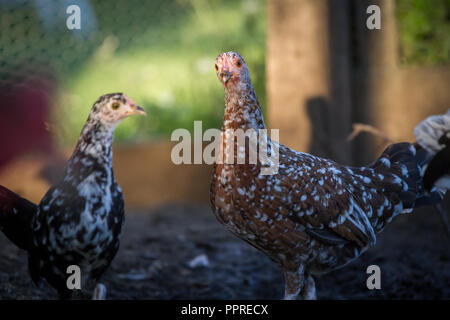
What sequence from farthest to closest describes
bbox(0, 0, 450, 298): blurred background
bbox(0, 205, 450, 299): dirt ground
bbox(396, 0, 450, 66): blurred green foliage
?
bbox(396, 0, 450, 66): blurred green foliage → bbox(0, 0, 450, 298): blurred background → bbox(0, 205, 450, 299): dirt ground

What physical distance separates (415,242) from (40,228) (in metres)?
2.73

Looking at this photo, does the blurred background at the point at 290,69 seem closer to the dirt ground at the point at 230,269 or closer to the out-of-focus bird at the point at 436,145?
the dirt ground at the point at 230,269

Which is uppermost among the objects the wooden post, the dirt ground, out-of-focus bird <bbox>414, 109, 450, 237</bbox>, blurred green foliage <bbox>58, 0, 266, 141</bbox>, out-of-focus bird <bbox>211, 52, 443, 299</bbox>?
blurred green foliage <bbox>58, 0, 266, 141</bbox>

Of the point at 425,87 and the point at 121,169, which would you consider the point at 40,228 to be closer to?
the point at 121,169

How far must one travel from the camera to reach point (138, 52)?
4.79 m

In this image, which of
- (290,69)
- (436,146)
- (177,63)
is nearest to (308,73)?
(290,69)

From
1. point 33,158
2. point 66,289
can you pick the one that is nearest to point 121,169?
point 33,158

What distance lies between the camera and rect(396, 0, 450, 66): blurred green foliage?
3682 mm

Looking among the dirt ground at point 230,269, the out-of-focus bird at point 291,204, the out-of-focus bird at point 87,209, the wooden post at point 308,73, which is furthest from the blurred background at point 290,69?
the out-of-focus bird at point 87,209

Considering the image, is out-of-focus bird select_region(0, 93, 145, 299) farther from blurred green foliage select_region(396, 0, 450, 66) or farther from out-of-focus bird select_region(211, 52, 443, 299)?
blurred green foliage select_region(396, 0, 450, 66)

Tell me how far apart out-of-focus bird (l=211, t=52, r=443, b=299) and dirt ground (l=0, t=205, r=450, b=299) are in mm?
646

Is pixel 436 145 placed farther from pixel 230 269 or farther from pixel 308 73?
pixel 230 269

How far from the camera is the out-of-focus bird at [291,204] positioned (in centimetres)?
211

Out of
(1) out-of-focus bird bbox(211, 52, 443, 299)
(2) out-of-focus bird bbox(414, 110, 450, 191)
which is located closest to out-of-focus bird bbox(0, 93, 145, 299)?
(1) out-of-focus bird bbox(211, 52, 443, 299)
